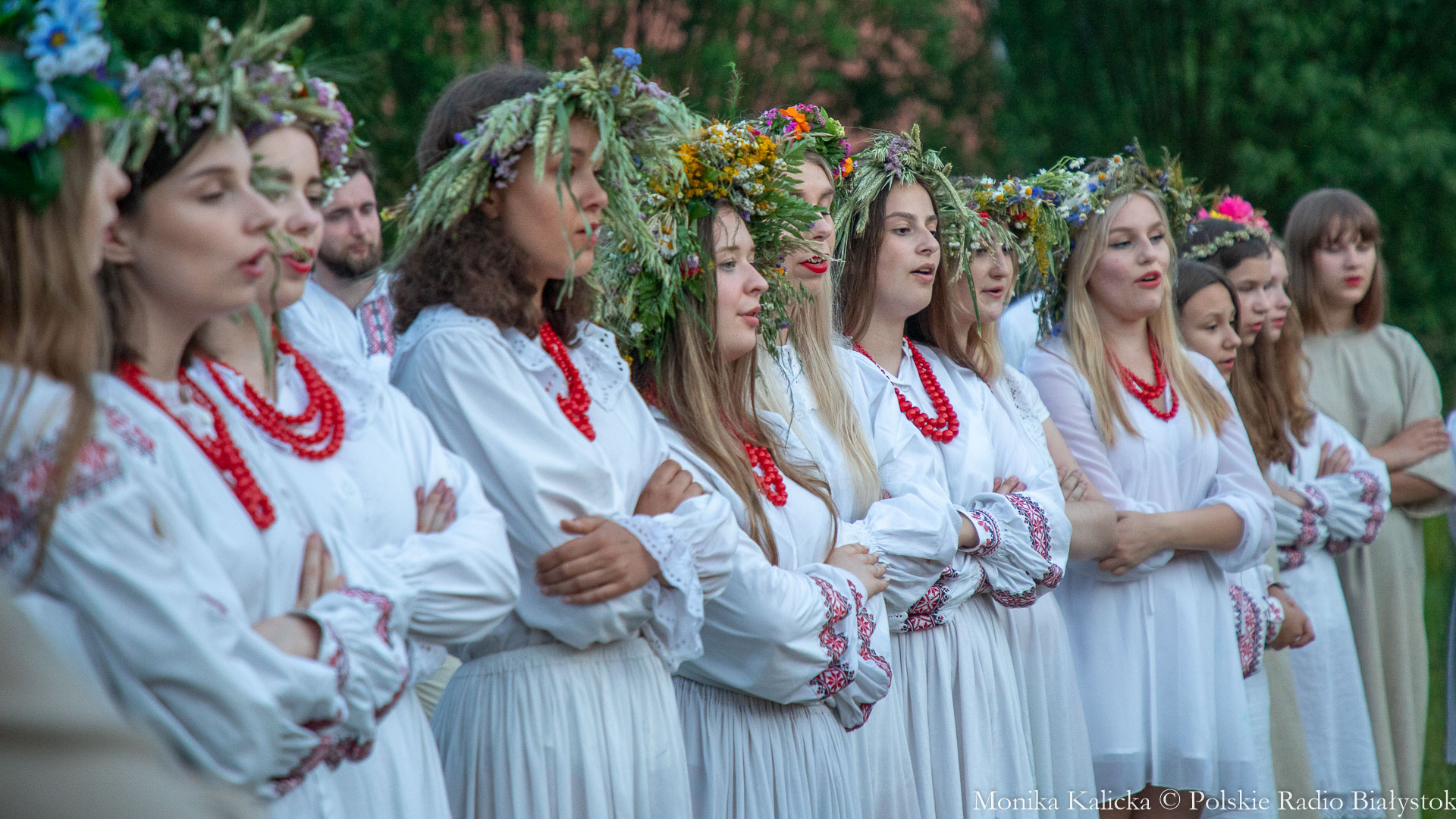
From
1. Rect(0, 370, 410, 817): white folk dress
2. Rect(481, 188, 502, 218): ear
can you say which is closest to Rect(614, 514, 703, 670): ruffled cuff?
Rect(481, 188, 502, 218): ear

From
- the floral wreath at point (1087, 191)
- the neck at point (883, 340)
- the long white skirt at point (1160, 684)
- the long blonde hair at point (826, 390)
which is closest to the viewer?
the long blonde hair at point (826, 390)

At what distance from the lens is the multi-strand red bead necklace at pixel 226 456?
2.26 meters

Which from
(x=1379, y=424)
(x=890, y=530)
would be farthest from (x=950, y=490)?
(x=1379, y=424)

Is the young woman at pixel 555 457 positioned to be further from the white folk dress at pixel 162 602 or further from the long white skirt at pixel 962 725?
the long white skirt at pixel 962 725

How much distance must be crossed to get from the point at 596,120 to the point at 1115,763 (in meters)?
3.07

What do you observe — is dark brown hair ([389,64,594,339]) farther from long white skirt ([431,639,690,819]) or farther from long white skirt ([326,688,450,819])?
long white skirt ([326,688,450,819])

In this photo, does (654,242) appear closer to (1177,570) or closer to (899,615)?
(899,615)

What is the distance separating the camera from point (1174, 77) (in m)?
11.4

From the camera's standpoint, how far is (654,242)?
11.2ft

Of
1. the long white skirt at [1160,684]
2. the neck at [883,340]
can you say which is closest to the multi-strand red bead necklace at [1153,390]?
the long white skirt at [1160,684]

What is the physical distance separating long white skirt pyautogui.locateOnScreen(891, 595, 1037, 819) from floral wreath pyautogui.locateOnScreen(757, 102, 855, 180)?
Result: 59.6 inches

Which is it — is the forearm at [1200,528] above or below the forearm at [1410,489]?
below

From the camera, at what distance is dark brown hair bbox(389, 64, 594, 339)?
308 cm

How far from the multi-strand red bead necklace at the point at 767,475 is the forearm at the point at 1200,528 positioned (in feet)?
5.93
